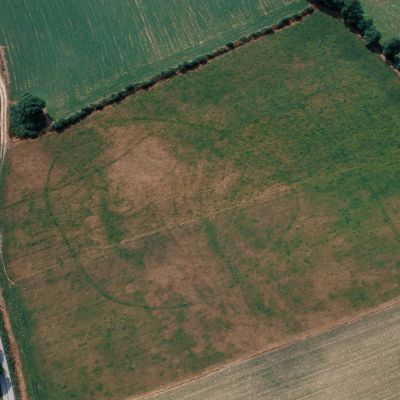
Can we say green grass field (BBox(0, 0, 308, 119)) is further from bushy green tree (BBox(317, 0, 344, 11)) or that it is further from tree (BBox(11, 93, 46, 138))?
bushy green tree (BBox(317, 0, 344, 11))

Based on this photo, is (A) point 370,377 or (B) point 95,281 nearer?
(A) point 370,377

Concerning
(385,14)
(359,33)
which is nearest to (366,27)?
(359,33)

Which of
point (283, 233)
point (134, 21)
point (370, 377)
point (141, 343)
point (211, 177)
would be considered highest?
point (134, 21)

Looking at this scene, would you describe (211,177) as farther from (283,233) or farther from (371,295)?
(371,295)

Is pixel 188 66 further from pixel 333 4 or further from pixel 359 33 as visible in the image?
pixel 359 33

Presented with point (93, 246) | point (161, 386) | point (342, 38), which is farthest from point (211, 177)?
point (342, 38)

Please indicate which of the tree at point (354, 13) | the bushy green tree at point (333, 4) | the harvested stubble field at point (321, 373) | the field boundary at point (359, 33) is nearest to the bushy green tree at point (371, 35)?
the field boundary at point (359, 33)
